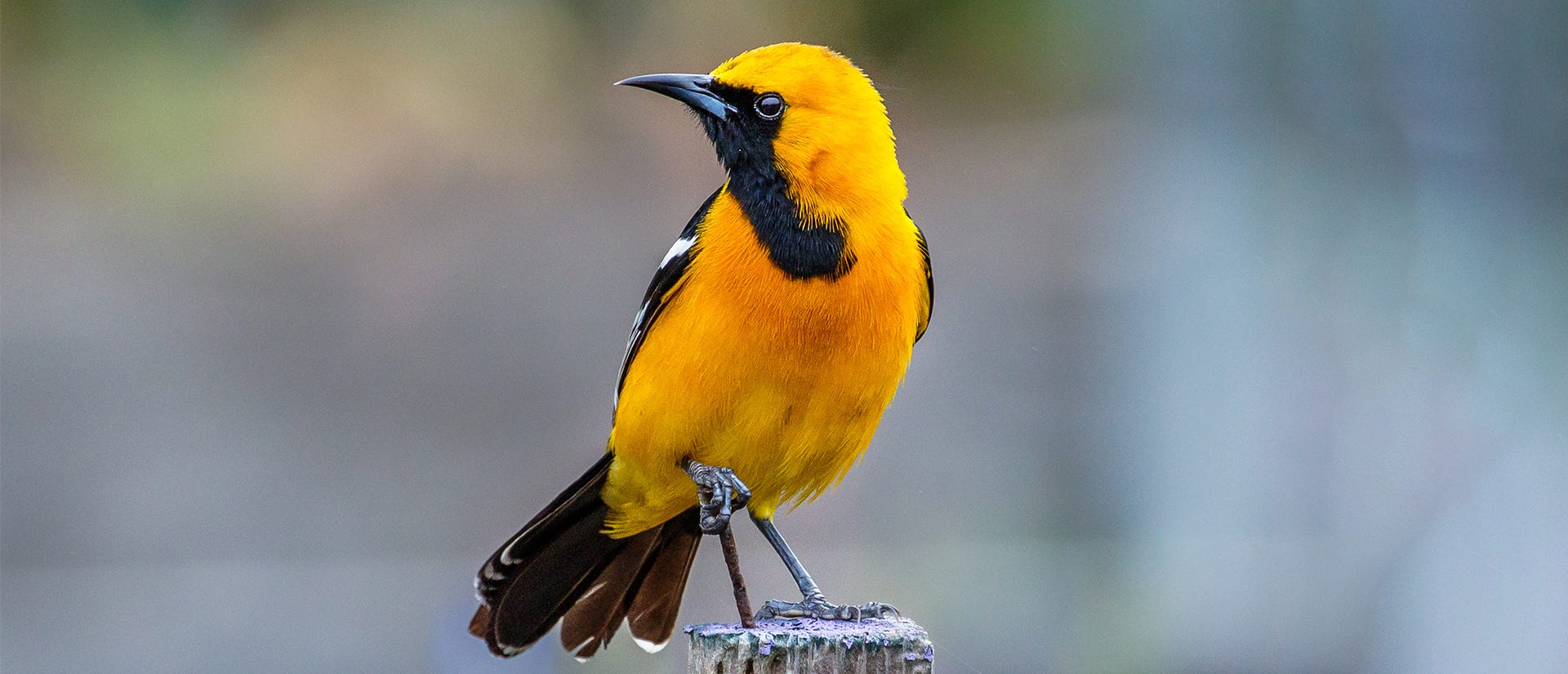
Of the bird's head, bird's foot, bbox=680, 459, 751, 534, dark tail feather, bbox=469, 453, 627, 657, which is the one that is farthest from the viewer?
dark tail feather, bbox=469, 453, 627, 657

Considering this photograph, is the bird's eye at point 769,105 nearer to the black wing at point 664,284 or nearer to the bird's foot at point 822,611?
the black wing at point 664,284

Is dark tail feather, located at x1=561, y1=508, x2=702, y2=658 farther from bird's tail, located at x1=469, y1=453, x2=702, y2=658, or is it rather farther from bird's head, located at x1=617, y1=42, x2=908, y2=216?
bird's head, located at x1=617, y1=42, x2=908, y2=216

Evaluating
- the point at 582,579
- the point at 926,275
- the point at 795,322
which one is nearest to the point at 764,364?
the point at 795,322

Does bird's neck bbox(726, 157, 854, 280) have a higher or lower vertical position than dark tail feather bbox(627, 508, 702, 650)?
higher

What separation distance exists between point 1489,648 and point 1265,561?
865mm

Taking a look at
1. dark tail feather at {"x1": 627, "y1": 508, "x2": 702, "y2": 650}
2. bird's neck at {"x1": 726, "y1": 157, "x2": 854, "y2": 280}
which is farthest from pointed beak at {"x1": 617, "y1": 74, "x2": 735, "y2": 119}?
dark tail feather at {"x1": 627, "y1": 508, "x2": 702, "y2": 650}

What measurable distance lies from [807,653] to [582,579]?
1.09 m

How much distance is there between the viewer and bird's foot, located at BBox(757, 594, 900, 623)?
2.77 metres

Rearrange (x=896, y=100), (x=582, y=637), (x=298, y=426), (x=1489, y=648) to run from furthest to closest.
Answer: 1. (x=896, y=100)
2. (x=298, y=426)
3. (x=1489, y=648)
4. (x=582, y=637)

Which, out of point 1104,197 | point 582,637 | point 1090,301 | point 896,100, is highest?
point 896,100

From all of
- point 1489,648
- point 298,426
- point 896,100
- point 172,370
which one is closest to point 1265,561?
point 1489,648

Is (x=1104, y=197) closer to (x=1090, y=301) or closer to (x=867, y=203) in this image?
(x=1090, y=301)

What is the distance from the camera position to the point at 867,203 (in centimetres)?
289

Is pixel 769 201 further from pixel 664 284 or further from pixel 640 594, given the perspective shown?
pixel 640 594
